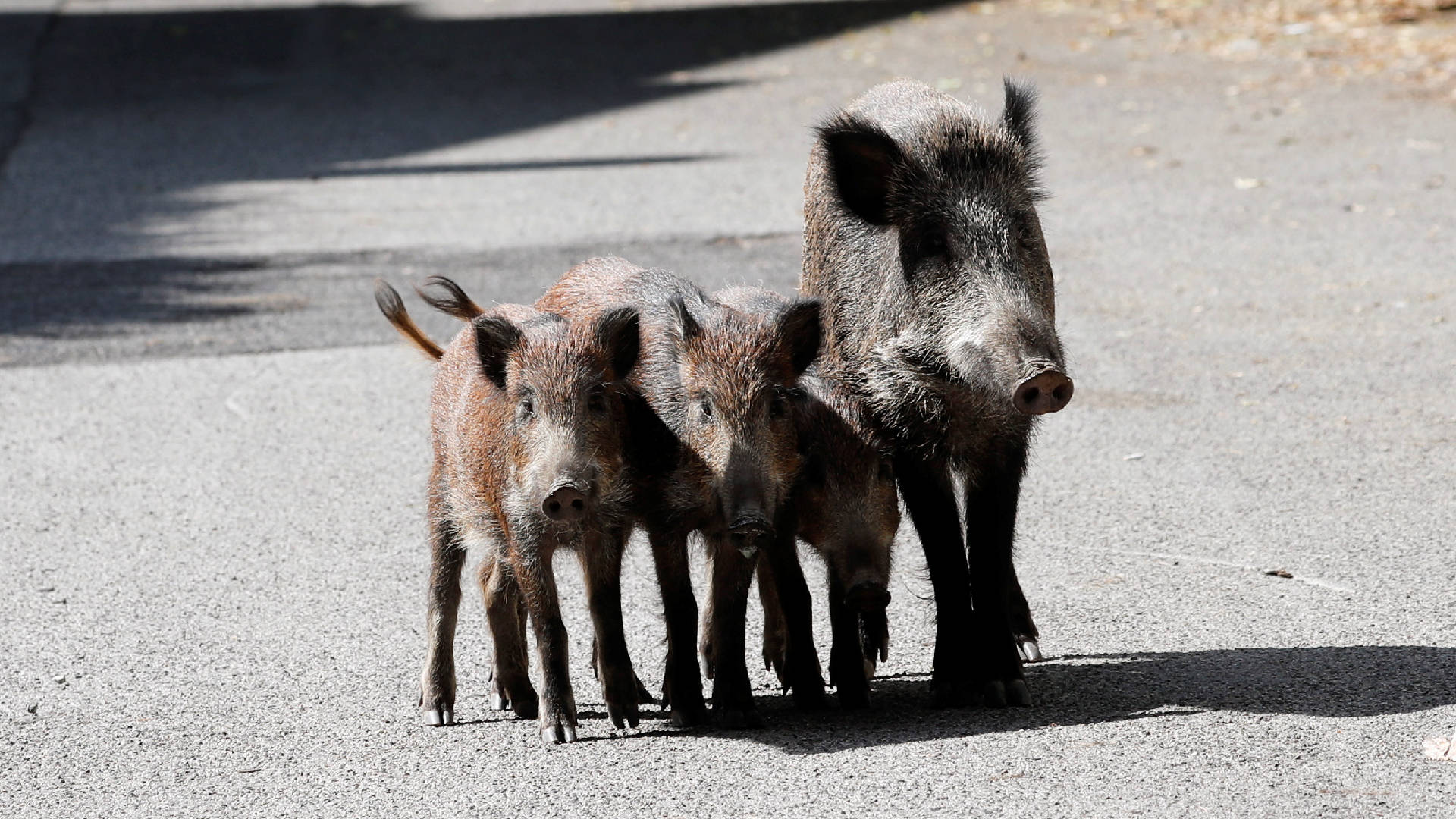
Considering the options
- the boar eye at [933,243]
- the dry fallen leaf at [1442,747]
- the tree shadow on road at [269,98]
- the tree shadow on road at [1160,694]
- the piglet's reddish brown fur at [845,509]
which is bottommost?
the dry fallen leaf at [1442,747]

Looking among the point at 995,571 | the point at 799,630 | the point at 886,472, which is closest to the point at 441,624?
the point at 799,630

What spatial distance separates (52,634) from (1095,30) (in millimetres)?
15693

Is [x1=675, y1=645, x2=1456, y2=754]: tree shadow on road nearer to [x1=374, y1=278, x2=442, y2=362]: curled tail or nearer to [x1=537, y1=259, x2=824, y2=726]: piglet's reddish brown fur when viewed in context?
[x1=537, y1=259, x2=824, y2=726]: piglet's reddish brown fur

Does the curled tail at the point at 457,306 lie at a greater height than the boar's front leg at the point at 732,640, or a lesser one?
greater

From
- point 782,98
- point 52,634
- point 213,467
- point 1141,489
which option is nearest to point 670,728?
point 52,634

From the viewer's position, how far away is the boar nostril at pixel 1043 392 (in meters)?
4.70

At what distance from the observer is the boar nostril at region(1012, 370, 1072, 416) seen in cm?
470

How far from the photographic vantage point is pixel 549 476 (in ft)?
15.3

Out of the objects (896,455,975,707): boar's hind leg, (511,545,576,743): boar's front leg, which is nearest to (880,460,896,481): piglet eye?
(896,455,975,707): boar's hind leg

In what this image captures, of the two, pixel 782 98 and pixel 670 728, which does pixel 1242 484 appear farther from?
pixel 782 98

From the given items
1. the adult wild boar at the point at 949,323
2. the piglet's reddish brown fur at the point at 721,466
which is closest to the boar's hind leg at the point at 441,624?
the piglet's reddish brown fur at the point at 721,466

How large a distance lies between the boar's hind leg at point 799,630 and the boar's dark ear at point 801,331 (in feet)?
1.62

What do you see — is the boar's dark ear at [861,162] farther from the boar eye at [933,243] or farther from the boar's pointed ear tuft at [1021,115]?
the boar's pointed ear tuft at [1021,115]

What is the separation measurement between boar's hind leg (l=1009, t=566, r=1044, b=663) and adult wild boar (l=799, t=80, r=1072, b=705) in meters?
0.21
